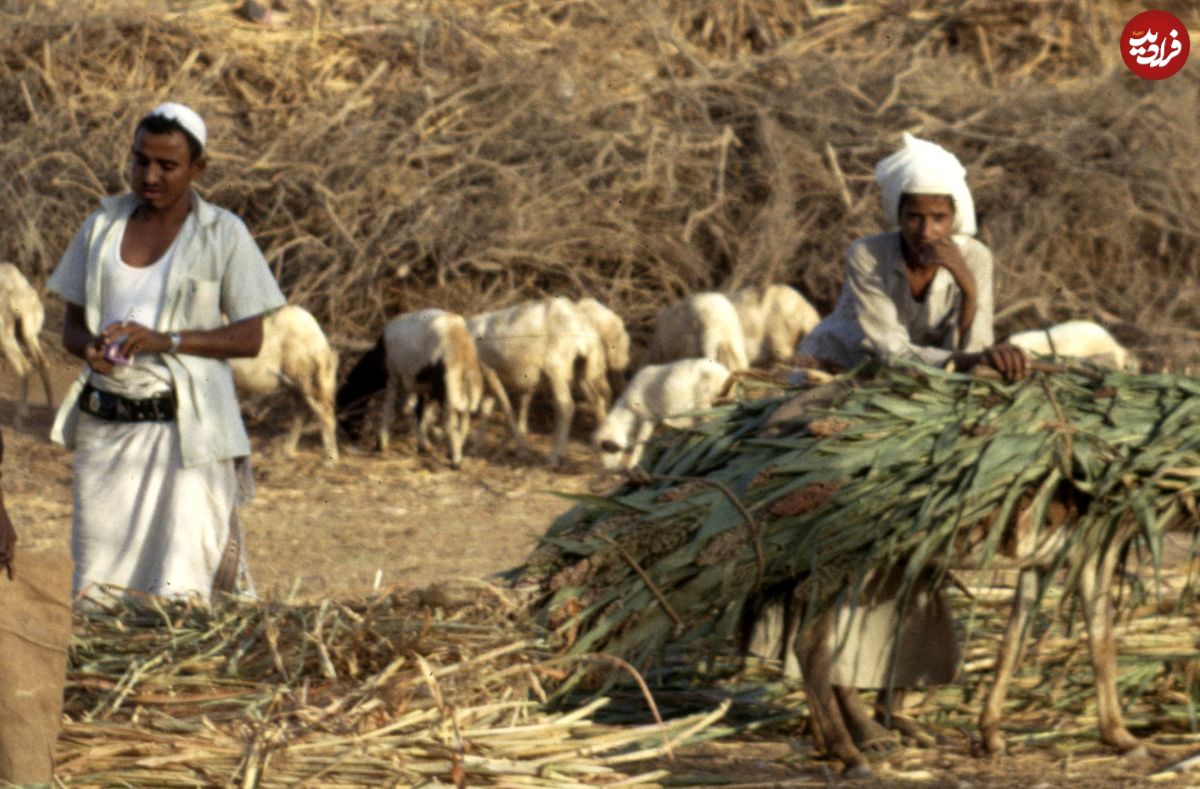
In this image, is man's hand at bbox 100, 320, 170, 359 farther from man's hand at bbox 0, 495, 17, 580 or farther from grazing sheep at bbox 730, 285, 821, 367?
grazing sheep at bbox 730, 285, 821, 367

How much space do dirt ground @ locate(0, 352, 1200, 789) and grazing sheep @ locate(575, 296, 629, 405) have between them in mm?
534

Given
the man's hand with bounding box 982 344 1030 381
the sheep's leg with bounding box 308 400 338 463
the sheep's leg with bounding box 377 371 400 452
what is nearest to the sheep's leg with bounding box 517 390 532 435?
the sheep's leg with bounding box 377 371 400 452

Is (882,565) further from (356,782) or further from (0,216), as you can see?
(0,216)

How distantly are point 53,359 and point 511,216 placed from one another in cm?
347

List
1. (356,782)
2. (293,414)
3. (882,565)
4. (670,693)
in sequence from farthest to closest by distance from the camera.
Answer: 1. (293,414)
2. (670,693)
3. (882,565)
4. (356,782)

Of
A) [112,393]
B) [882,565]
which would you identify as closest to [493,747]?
[882,565]

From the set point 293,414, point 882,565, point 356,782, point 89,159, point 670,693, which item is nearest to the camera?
point 356,782

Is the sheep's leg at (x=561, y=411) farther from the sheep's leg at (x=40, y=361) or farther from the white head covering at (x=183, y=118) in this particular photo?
the white head covering at (x=183, y=118)

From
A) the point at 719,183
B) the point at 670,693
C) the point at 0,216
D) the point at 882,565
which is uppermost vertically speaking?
the point at 719,183

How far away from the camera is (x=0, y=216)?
11.6 m

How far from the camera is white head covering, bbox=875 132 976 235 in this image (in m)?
4.37

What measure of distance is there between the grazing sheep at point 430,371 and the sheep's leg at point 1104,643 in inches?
258

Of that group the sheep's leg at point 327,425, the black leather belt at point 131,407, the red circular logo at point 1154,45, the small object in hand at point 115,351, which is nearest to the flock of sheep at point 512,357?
the sheep's leg at point 327,425

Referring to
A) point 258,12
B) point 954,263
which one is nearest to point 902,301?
point 954,263
